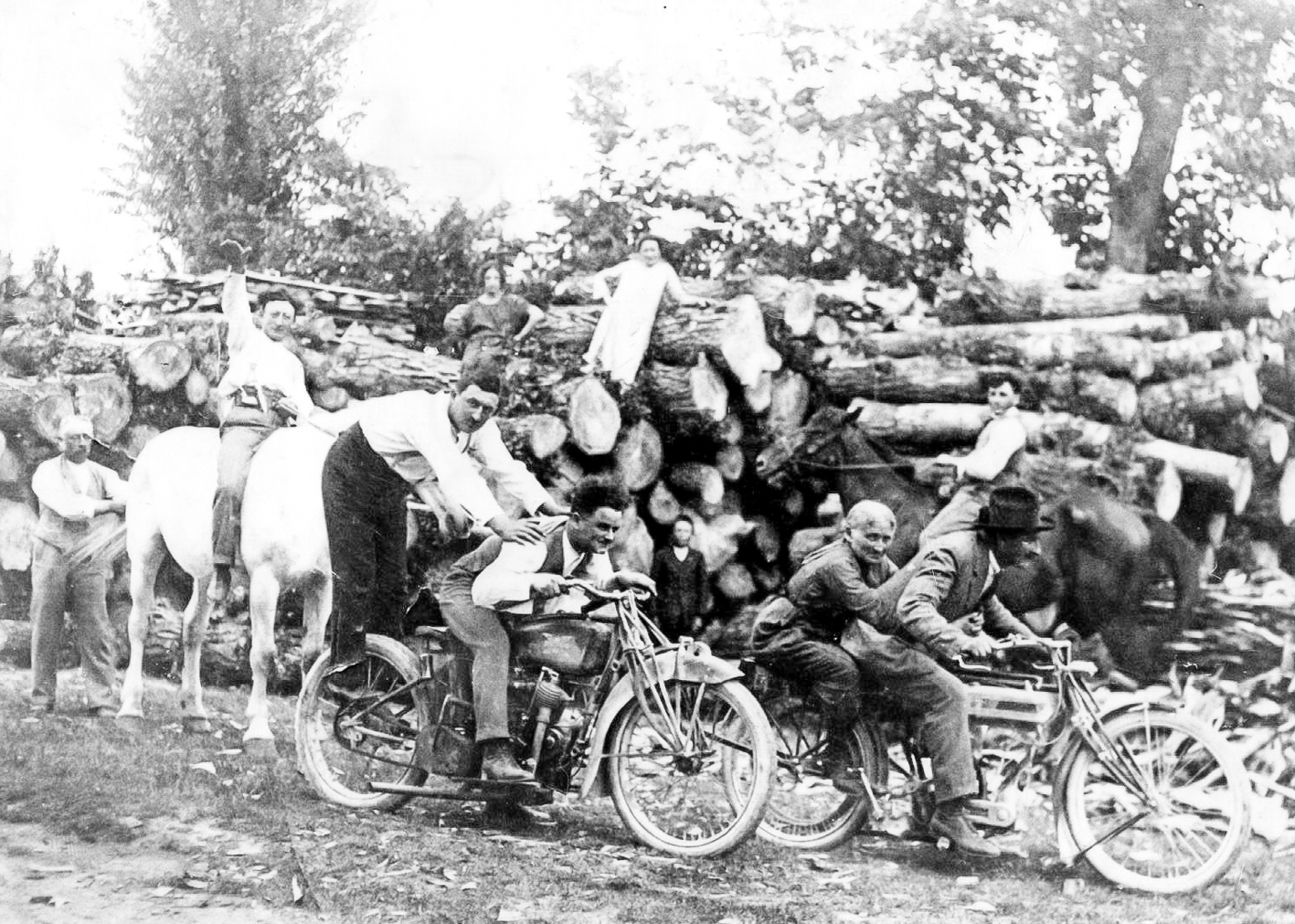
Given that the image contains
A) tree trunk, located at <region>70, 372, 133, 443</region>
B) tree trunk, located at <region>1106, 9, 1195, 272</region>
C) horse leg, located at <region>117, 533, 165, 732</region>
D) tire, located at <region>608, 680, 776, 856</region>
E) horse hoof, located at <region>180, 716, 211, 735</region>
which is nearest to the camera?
tire, located at <region>608, 680, 776, 856</region>

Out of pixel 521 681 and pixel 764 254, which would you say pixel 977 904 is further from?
pixel 764 254

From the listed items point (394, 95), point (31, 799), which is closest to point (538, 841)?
point (31, 799)

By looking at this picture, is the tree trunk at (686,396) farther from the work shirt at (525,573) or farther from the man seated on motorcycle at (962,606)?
the man seated on motorcycle at (962,606)

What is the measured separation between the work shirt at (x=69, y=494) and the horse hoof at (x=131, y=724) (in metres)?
0.68

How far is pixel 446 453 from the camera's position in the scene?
4574 mm

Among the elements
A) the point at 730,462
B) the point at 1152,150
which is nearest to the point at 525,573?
the point at 730,462

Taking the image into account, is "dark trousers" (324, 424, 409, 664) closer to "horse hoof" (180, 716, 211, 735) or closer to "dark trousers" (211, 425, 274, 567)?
"dark trousers" (211, 425, 274, 567)

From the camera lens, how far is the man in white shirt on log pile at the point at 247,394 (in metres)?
4.93

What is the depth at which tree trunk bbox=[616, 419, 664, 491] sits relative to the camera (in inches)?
182

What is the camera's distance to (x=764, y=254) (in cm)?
464

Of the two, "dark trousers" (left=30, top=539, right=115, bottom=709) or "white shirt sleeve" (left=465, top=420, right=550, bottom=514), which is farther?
"dark trousers" (left=30, top=539, right=115, bottom=709)

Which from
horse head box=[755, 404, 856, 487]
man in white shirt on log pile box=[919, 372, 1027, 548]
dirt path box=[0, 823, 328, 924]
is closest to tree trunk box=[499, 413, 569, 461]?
horse head box=[755, 404, 856, 487]

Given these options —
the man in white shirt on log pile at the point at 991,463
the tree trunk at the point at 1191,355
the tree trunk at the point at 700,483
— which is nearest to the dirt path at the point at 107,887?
the tree trunk at the point at 700,483

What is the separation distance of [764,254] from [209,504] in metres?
2.15
